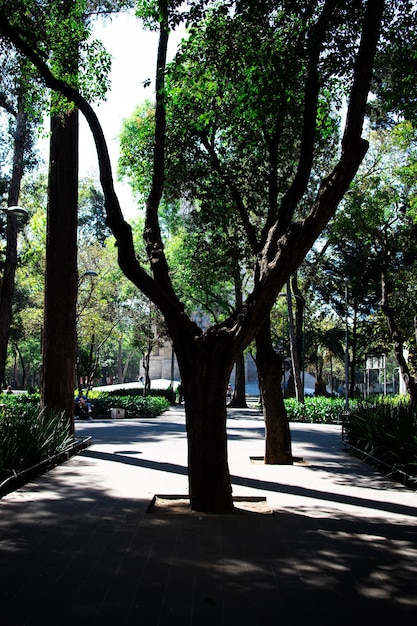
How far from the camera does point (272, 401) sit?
1131cm

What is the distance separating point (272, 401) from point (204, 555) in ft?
20.0

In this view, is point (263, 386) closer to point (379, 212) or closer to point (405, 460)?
point (405, 460)

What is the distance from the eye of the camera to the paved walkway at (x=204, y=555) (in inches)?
158

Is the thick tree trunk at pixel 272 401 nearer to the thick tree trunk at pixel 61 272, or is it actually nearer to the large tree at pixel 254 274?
the large tree at pixel 254 274

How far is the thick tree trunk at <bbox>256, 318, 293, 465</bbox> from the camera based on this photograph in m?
11.3

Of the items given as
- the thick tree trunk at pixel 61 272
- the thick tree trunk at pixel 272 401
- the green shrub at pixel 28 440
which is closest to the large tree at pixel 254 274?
the green shrub at pixel 28 440

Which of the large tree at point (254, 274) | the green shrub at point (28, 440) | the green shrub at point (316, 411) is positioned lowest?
the green shrub at point (316, 411)

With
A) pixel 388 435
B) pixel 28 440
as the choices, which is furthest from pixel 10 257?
pixel 388 435

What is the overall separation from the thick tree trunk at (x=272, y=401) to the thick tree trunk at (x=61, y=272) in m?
4.25

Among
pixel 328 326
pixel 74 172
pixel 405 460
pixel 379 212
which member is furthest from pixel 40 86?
pixel 328 326

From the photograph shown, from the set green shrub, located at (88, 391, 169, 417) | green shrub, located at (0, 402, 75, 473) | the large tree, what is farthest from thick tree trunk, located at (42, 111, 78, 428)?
green shrub, located at (88, 391, 169, 417)

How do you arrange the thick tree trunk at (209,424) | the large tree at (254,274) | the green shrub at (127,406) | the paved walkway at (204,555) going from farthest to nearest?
the green shrub at (127,406) → the thick tree trunk at (209,424) → the large tree at (254,274) → the paved walkway at (204,555)

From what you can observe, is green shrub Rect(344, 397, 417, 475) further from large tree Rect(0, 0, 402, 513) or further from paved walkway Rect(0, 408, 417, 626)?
large tree Rect(0, 0, 402, 513)

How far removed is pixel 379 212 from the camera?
19.4 m
